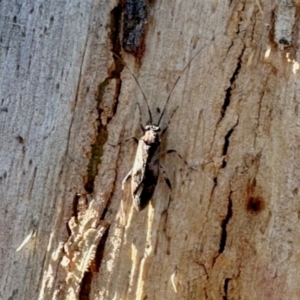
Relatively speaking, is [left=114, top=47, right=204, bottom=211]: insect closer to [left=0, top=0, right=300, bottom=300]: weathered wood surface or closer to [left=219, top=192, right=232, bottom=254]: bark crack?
[left=0, top=0, right=300, bottom=300]: weathered wood surface

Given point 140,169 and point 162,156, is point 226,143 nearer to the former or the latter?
point 162,156

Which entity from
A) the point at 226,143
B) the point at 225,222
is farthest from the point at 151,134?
the point at 225,222

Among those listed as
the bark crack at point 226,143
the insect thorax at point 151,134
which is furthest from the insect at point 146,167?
the bark crack at point 226,143

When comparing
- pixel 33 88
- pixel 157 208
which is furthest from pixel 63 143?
pixel 157 208

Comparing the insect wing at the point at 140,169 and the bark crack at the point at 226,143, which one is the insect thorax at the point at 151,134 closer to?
the insect wing at the point at 140,169

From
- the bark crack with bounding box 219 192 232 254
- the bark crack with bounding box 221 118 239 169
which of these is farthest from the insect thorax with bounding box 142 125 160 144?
the bark crack with bounding box 219 192 232 254
